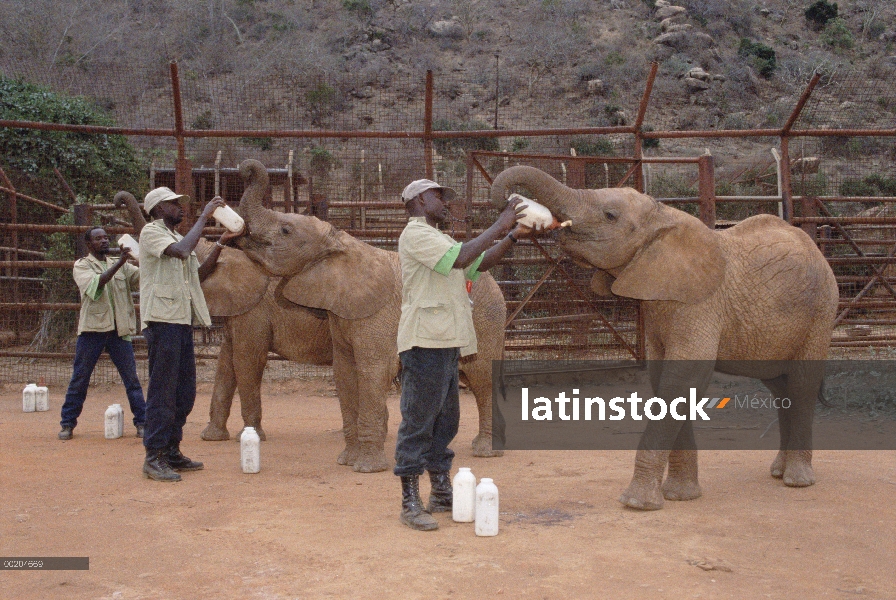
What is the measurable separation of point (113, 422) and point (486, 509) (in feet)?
15.4

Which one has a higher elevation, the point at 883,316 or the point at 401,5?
the point at 401,5

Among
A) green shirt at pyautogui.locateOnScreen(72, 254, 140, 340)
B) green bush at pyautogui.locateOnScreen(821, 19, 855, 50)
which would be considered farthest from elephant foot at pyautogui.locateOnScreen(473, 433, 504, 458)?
green bush at pyautogui.locateOnScreen(821, 19, 855, 50)

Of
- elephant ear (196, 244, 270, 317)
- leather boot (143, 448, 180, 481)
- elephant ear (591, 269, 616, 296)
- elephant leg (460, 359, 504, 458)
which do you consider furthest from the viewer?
elephant ear (196, 244, 270, 317)

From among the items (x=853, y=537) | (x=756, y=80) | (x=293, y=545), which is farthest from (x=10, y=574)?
(x=756, y=80)

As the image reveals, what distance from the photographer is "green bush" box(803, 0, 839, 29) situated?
46.8 meters

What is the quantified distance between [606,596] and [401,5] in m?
45.0

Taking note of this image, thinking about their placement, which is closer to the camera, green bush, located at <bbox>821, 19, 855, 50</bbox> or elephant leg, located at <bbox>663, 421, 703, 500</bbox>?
→ elephant leg, located at <bbox>663, 421, 703, 500</bbox>

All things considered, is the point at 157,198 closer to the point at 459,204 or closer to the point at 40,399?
the point at 40,399

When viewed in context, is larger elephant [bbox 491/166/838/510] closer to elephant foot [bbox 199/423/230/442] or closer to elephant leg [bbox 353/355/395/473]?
elephant leg [bbox 353/355/395/473]

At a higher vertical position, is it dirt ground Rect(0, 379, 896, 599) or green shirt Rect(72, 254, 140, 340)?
green shirt Rect(72, 254, 140, 340)

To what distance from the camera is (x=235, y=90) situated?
1136 centimetres

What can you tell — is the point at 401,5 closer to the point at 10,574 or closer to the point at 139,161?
the point at 139,161

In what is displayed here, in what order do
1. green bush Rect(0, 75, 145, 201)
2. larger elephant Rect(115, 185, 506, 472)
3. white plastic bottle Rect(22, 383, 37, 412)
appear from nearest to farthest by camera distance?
1. larger elephant Rect(115, 185, 506, 472)
2. white plastic bottle Rect(22, 383, 37, 412)
3. green bush Rect(0, 75, 145, 201)

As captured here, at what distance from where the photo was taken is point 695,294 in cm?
573
